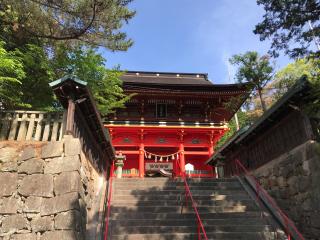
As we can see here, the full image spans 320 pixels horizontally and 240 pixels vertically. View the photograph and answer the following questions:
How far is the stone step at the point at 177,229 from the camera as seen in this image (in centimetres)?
661

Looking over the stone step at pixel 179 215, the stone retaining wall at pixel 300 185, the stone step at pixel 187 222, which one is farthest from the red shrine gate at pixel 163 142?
the stone step at pixel 187 222

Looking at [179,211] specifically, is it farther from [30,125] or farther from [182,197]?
[30,125]

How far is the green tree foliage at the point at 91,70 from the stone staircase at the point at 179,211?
136 inches

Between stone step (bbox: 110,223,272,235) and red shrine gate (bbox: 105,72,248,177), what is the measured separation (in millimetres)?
9708

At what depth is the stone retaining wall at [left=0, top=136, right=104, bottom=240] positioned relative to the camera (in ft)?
17.1

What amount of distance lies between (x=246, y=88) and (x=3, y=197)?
15004 millimetres

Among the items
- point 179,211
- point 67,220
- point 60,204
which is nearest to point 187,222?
point 179,211

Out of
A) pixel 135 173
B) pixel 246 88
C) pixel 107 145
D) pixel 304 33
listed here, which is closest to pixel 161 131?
pixel 135 173

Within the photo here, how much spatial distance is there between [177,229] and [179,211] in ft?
3.06

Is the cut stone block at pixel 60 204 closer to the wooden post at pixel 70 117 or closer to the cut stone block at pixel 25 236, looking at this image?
the cut stone block at pixel 25 236

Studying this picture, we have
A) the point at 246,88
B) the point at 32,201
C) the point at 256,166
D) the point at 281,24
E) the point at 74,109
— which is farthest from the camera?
the point at 246,88

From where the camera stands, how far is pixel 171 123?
17.5 meters

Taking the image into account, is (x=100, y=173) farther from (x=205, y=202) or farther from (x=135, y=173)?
(x=135, y=173)

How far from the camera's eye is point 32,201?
5.52 m
